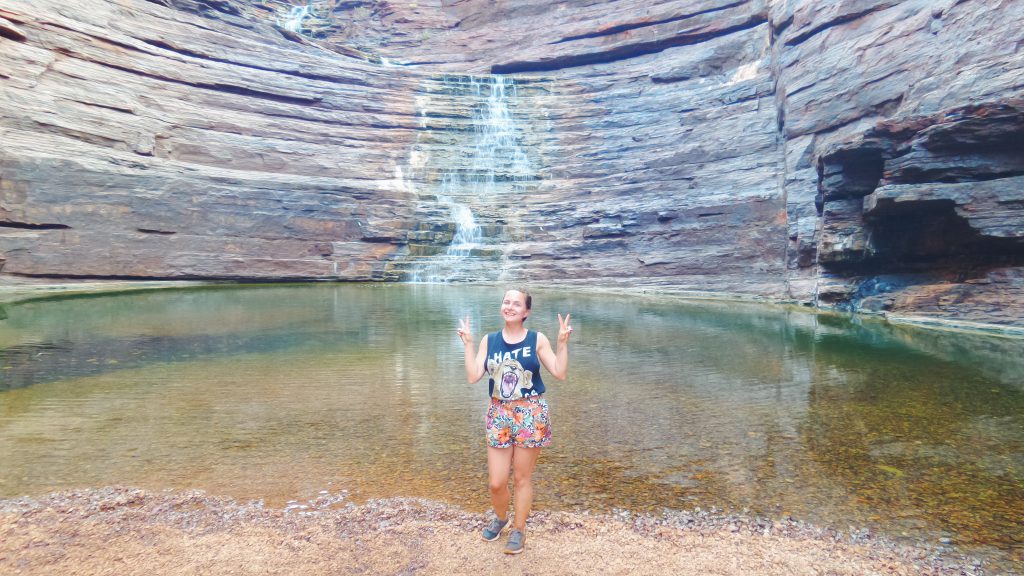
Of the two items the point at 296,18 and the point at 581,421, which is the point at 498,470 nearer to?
the point at 581,421

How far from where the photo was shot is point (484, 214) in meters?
30.2

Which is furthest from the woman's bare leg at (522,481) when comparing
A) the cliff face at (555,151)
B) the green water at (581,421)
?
the cliff face at (555,151)

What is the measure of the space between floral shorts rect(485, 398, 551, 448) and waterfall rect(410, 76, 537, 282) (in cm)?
2382

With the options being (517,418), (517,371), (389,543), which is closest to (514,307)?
(517,371)

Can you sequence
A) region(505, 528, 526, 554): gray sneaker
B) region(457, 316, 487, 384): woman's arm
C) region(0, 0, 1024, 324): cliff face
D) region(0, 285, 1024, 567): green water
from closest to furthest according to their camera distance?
region(505, 528, 526, 554): gray sneaker → region(457, 316, 487, 384): woman's arm → region(0, 285, 1024, 567): green water → region(0, 0, 1024, 324): cliff face

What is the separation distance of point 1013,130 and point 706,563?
15246 mm

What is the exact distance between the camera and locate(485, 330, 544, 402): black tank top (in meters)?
3.62

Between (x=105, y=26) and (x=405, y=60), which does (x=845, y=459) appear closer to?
(x=105, y=26)

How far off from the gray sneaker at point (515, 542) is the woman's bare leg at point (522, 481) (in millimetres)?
57

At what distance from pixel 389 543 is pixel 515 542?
2.43ft

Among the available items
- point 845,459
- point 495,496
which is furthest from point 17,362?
point 845,459

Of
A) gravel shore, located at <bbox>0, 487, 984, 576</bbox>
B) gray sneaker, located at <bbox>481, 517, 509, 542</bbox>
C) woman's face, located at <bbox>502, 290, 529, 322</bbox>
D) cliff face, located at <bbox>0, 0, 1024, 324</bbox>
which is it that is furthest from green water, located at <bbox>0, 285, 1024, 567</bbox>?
cliff face, located at <bbox>0, 0, 1024, 324</bbox>

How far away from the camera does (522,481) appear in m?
3.63

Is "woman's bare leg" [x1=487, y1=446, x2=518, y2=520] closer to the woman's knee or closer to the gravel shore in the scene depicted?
the woman's knee
